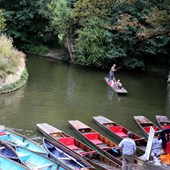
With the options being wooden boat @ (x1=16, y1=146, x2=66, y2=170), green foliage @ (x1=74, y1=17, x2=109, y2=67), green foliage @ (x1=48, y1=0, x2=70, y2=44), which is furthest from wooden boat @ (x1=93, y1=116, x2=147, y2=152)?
green foliage @ (x1=48, y1=0, x2=70, y2=44)

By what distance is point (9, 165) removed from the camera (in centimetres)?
1031

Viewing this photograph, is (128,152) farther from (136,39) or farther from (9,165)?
(136,39)

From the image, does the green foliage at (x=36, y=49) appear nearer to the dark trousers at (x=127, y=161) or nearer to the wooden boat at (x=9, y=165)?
the wooden boat at (x=9, y=165)

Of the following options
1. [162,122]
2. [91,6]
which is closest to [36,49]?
[91,6]

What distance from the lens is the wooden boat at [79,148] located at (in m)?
11.3

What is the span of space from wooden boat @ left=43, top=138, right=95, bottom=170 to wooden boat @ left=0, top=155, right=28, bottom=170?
4.26ft

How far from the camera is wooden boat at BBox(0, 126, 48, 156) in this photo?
11961mm

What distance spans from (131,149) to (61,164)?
205 centimetres

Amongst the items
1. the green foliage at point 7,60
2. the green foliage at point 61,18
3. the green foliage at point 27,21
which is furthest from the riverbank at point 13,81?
the green foliage at point 27,21

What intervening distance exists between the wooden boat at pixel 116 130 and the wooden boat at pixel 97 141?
0.90m

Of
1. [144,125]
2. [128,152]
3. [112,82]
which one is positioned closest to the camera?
[128,152]

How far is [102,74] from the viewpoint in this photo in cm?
2983

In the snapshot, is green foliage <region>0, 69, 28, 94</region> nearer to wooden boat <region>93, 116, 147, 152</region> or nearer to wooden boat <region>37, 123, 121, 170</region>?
wooden boat <region>37, 123, 121, 170</region>

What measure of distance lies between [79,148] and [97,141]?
114 cm
